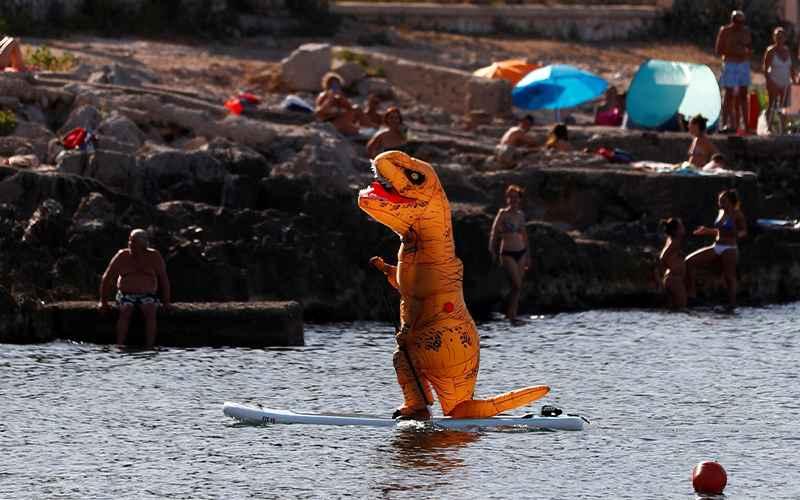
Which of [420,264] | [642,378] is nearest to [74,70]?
[642,378]

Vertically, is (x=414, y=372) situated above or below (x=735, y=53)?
below

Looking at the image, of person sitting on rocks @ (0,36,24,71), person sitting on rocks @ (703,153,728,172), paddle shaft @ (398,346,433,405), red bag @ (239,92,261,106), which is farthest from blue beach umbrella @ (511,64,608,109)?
paddle shaft @ (398,346,433,405)

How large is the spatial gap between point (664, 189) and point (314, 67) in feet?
24.2

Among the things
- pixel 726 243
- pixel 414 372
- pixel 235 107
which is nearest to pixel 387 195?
pixel 414 372

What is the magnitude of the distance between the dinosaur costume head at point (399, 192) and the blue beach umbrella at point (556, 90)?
14911 millimetres

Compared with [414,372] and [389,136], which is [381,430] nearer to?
[414,372]

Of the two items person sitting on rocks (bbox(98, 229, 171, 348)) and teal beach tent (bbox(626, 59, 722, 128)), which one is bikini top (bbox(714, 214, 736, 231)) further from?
person sitting on rocks (bbox(98, 229, 171, 348))

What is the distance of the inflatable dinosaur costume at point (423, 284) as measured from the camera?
58.4 feet

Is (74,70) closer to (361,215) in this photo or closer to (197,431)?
(361,215)

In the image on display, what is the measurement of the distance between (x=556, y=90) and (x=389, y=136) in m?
5.30

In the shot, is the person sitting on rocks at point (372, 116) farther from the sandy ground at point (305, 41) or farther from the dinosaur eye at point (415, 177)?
the dinosaur eye at point (415, 177)

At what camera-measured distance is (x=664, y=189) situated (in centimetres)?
2895

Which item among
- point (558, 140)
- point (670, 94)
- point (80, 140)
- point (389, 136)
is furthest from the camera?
point (670, 94)

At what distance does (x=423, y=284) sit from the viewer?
17.8 metres
